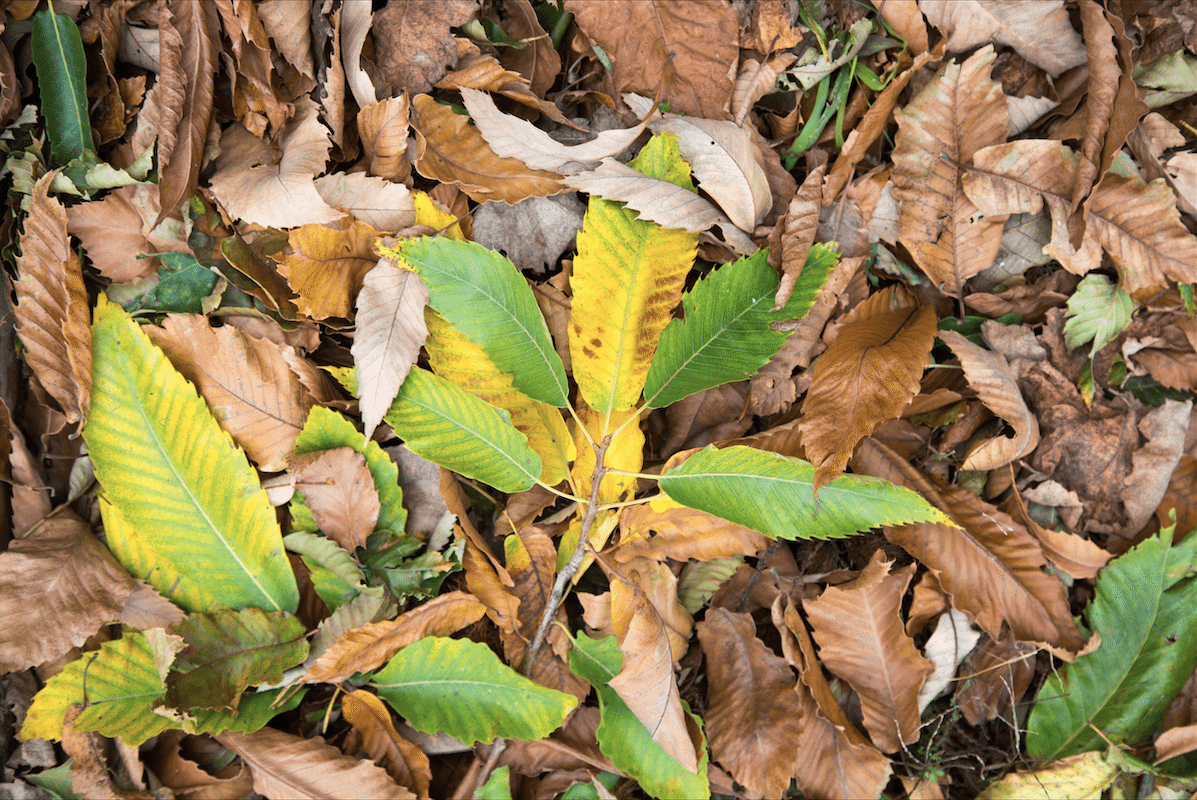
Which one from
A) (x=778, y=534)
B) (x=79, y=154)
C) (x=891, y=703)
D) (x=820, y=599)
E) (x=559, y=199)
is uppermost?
(x=79, y=154)

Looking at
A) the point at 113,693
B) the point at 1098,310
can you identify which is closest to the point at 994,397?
the point at 1098,310

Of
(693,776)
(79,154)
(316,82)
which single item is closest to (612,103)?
(316,82)

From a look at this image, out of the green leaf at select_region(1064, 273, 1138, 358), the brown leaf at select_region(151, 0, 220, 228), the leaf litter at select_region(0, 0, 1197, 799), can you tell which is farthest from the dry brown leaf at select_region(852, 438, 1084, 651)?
the brown leaf at select_region(151, 0, 220, 228)

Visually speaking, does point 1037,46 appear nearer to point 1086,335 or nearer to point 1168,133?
point 1168,133

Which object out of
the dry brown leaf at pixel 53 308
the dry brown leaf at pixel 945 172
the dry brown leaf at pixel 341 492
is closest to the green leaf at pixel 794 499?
the dry brown leaf at pixel 945 172

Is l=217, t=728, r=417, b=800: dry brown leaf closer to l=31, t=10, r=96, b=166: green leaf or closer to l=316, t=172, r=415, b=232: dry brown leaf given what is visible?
l=316, t=172, r=415, b=232: dry brown leaf

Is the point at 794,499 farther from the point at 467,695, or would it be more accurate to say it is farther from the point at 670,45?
the point at 670,45
